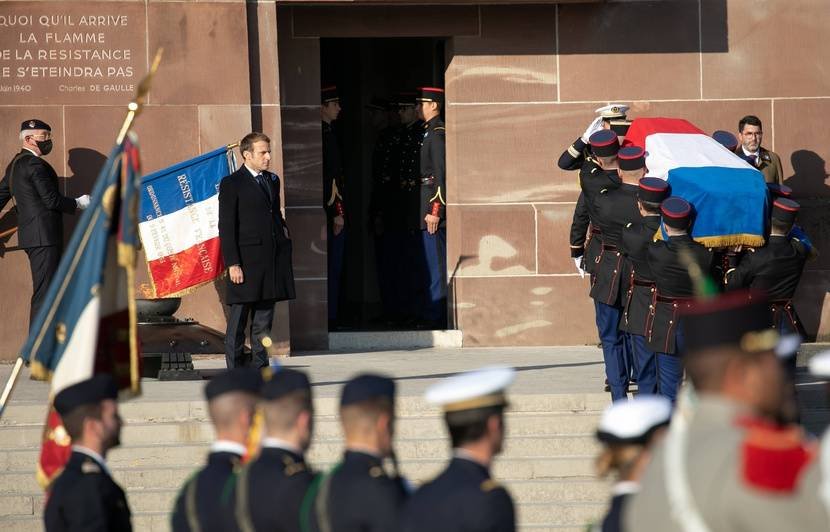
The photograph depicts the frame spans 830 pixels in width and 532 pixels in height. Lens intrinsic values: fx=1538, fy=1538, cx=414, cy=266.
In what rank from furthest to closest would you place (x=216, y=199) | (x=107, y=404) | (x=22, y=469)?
1. (x=216, y=199)
2. (x=22, y=469)
3. (x=107, y=404)

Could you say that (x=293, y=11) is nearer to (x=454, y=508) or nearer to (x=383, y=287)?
(x=383, y=287)

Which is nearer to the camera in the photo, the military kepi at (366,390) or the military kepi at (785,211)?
the military kepi at (366,390)

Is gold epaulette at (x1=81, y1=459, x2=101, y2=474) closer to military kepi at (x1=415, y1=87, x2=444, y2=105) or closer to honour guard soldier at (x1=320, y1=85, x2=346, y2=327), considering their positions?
honour guard soldier at (x1=320, y1=85, x2=346, y2=327)

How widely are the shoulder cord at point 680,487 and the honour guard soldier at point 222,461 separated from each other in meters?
2.03

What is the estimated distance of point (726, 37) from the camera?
14164mm

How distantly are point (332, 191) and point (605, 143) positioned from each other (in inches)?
169

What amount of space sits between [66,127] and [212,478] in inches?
339

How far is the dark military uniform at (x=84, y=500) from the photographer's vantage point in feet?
17.3

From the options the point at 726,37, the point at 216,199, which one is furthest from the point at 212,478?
the point at 726,37

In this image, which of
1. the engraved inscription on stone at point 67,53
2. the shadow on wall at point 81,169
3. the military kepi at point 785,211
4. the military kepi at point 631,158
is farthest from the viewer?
the shadow on wall at point 81,169

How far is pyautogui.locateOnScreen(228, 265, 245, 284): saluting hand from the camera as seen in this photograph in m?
11.2

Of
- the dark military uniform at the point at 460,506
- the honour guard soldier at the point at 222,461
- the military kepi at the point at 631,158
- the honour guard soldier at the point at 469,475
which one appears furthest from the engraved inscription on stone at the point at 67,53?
the dark military uniform at the point at 460,506

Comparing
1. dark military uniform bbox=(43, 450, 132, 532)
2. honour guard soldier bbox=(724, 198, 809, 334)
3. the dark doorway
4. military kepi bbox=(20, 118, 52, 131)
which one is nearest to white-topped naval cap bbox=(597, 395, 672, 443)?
dark military uniform bbox=(43, 450, 132, 532)

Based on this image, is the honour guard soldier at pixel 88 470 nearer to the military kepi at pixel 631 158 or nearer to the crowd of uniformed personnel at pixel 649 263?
the crowd of uniformed personnel at pixel 649 263
